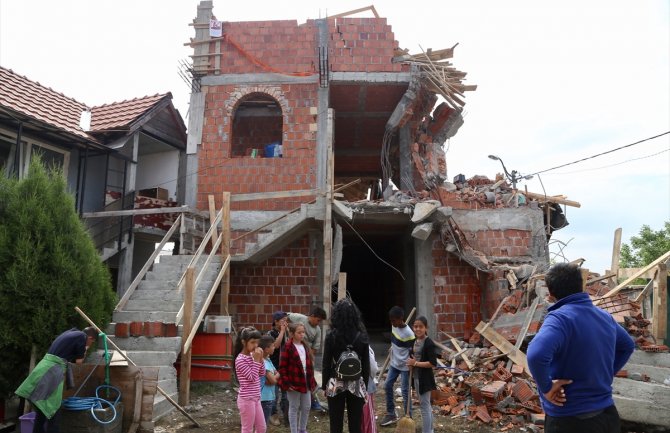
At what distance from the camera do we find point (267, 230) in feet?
39.9

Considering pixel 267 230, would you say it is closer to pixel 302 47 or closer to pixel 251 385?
pixel 302 47

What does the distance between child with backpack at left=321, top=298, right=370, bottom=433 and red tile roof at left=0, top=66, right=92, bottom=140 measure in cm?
874

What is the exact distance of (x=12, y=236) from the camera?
6.60 m

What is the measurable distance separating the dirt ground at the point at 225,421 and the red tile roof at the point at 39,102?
683cm

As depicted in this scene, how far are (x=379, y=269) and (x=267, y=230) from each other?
832cm

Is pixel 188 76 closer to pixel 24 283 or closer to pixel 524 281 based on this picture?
pixel 24 283

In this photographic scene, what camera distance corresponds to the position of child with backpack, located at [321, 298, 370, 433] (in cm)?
434

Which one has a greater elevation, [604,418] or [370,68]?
[370,68]

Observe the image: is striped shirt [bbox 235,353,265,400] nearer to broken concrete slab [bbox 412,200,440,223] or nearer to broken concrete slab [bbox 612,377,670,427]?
broken concrete slab [bbox 612,377,670,427]

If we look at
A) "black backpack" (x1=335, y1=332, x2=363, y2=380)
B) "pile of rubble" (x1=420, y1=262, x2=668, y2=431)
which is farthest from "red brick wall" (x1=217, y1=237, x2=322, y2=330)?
"black backpack" (x1=335, y1=332, x2=363, y2=380)

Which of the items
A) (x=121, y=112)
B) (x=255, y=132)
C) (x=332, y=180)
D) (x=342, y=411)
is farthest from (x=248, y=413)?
(x=255, y=132)

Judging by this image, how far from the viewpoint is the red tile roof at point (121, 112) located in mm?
12930

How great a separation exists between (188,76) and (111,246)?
472 cm

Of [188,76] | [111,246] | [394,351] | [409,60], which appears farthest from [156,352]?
[409,60]
